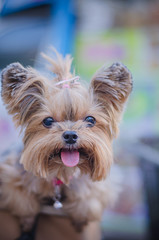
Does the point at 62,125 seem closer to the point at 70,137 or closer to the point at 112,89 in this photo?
the point at 70,137

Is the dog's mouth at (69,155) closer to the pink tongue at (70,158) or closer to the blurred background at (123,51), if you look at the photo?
the pink tongue at (70,158)

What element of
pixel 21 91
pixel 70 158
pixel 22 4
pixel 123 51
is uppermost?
pixel 22 4

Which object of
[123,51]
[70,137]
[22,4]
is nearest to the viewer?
[70,137]

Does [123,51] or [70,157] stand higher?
[123,51]

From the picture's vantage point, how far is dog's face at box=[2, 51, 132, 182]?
1.07 m

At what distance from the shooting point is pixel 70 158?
3.56 feet

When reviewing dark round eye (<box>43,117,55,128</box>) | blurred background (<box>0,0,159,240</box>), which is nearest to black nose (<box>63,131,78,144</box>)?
dark round eye (<box>43,117,55,128</box>)

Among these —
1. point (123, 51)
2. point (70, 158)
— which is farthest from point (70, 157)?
point (123, 51)

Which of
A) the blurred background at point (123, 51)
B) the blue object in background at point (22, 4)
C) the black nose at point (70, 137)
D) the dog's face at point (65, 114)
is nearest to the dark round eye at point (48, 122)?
the dog's face at point (65, 114)

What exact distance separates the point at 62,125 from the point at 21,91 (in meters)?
0.24

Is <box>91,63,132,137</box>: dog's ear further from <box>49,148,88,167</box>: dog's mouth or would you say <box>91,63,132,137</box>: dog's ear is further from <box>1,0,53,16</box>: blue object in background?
<box>1,0,53,16</box>: blue object in background

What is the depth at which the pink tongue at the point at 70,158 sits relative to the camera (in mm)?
1064

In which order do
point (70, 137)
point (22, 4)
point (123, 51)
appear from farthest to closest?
1. point (123, 51)
2. point (22, 4)
3. point (70, 137)

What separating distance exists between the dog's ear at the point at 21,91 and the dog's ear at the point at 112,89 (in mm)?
268
